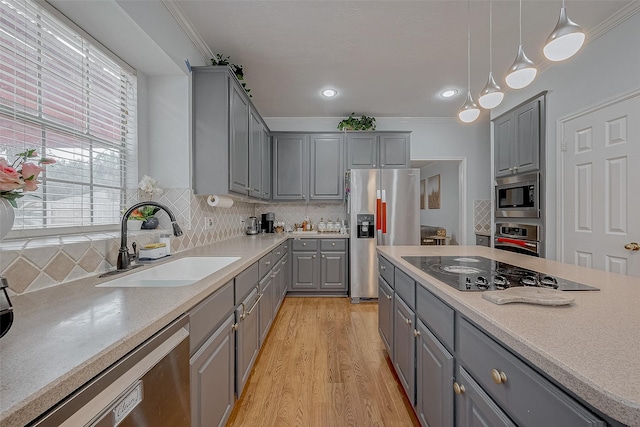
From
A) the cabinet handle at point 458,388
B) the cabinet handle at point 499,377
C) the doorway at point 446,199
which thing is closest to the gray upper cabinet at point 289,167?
the doorway at point 446,199

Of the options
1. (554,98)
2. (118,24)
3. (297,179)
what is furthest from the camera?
(297,179)

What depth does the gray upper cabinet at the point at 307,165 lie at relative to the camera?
3.99 meters

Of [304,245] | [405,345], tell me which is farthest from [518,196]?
[304,245]

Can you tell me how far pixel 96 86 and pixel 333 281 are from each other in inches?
121

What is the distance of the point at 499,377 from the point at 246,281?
Answer: 1.35 m

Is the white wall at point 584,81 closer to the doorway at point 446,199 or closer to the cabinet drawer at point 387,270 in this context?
the doorway at point 446,199

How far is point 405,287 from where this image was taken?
160cm

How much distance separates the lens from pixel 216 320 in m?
1.24

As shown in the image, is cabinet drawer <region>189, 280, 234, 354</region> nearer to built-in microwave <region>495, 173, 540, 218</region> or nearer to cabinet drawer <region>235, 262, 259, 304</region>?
cabinet drawer <region>235, 262, 259, 304</region>

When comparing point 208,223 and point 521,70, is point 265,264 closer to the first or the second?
point 208,223

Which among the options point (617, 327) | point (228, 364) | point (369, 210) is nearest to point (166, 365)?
point (228, 364)

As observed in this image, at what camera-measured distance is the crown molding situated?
1.90 metres

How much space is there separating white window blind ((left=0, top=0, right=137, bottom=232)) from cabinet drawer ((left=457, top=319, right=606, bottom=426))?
1.87 meters

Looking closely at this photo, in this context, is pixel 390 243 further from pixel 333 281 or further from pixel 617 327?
pixel 617 327
